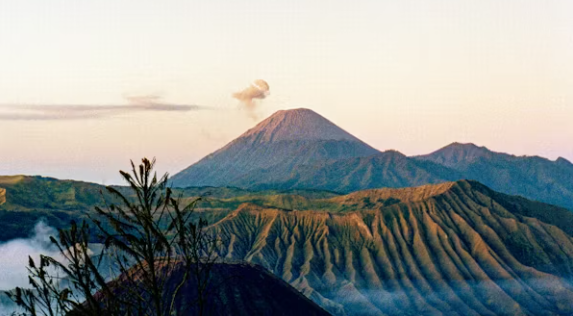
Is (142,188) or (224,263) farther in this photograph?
(224,263)

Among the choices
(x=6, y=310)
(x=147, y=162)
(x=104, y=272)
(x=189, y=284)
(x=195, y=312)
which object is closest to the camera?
(x=147, y=162)

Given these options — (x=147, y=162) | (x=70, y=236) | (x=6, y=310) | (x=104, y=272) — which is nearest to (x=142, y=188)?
(x=147, y=162)

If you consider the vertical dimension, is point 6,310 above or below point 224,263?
below

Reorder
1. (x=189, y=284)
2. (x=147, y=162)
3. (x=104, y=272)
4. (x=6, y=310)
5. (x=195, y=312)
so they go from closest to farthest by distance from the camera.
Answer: (x=147, y=162) < (x=195, y=312) < (x=189, y=284) < (x=6, y=310) < (x=104, y=272)

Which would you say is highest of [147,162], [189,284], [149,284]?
[147,162]

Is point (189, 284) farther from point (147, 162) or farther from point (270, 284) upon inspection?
point (147, 162)

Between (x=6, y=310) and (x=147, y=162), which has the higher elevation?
(x=147, y=162)

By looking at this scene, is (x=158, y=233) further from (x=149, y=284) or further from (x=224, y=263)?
(x=224, y=263)

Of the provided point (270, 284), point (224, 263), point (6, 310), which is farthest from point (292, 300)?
point (6, 310)

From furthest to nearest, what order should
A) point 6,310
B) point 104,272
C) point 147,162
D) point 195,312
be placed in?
point 104,272 < point 6,310 < point 195,312 < point 147,162
